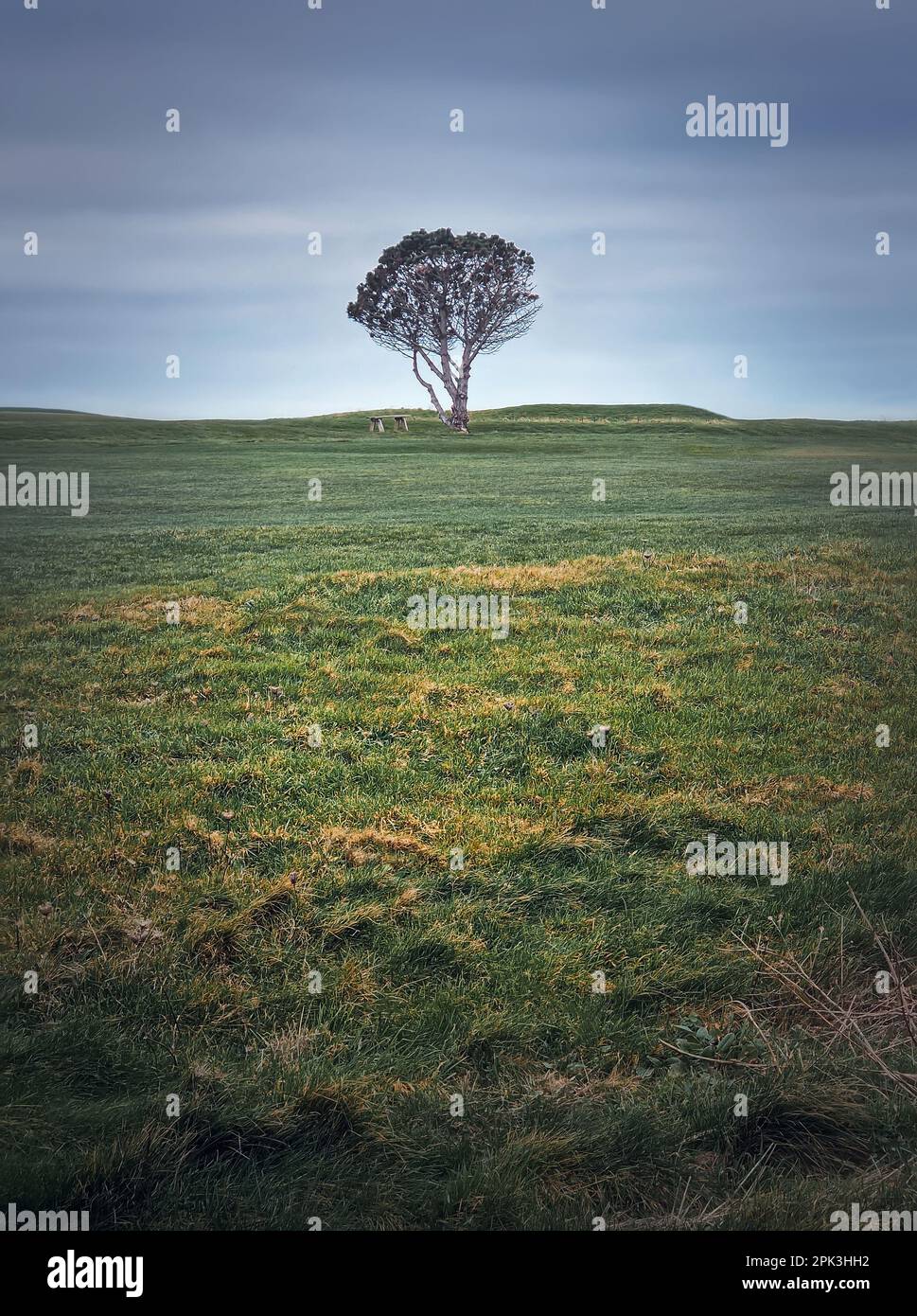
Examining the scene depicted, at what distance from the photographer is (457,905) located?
4.80 meters

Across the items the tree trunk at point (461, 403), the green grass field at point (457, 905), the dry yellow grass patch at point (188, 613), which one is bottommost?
the green grass field at point (457, 905)

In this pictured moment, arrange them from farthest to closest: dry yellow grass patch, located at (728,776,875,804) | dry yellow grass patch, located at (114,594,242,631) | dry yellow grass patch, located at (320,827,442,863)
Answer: dry yellow grass patch, located at (114,594,242,631), dry yellow grass patch, located at (728,776,875,804), dry yellow grass patch, located at (320,827,442,863)

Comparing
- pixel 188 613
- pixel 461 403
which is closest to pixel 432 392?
pixel 461 403

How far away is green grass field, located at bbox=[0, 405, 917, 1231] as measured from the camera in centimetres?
326

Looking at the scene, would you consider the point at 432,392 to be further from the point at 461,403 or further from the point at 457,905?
the point at 457,905

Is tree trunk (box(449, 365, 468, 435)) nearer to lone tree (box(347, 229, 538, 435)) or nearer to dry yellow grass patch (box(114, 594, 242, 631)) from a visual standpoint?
lone tree (box(347, 229, 538, 435))

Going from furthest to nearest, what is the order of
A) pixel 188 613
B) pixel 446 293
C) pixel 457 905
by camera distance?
pixel 446 293
pixel 188 613
pixel 457 905

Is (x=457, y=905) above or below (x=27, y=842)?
below

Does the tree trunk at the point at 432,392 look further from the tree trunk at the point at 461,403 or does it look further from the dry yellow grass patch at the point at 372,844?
the dry yellow grass patch at the point at 372,844

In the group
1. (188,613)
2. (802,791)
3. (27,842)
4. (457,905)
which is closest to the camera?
(457,905)

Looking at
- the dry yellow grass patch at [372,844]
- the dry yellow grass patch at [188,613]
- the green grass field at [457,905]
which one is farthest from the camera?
the dry yellow grass patch at [188,613]

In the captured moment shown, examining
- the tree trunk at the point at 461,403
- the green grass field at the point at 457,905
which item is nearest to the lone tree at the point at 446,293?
the tree trunk at the point at 461,403

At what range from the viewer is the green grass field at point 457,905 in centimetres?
326

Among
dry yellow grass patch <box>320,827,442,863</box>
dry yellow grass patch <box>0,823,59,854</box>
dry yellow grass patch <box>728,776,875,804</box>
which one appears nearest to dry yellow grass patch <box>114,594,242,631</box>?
dry yellow grass patch <box>0,823,59,854</box>
